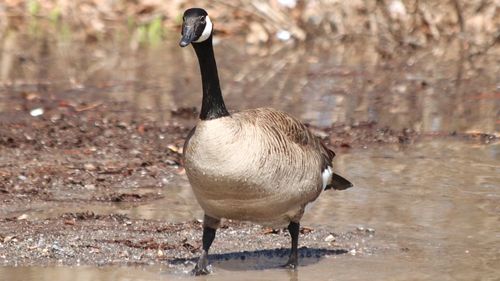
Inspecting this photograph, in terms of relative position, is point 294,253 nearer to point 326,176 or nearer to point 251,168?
point 326,176

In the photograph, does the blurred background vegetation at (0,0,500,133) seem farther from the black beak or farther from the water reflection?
the black beak

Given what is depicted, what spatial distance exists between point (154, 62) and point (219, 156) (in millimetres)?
9296

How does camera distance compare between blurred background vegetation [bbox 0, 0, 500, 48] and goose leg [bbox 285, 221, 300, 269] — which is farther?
blurred background vegetation [bbox 0, 0, 500, 48]

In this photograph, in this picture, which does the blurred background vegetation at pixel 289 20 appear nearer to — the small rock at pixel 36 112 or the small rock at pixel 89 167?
the small rock at pixel 36 112

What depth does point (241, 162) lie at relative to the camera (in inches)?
244

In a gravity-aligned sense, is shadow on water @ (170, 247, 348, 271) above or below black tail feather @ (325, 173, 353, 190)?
below

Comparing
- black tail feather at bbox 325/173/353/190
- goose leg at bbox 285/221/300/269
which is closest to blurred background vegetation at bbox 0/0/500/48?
black tail feather at bbox 325/173/353/190

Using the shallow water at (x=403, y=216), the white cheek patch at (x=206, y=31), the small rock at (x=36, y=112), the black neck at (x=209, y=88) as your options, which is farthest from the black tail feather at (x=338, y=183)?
the small rock at (x=36, y=112)

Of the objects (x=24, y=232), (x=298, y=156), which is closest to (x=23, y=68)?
(x=24, y=232)

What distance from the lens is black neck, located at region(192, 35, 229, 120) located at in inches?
251

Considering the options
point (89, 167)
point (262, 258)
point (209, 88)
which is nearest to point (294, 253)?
point (262, 258)

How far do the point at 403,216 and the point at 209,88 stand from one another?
2.21m

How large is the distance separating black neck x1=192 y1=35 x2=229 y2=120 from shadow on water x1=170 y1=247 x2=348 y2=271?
1028 mm

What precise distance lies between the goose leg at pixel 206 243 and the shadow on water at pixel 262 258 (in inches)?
8.5
